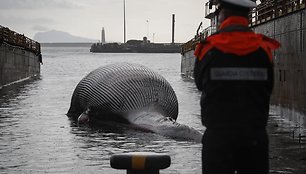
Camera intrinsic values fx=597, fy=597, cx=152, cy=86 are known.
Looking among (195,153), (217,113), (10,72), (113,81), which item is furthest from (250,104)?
(10,72)

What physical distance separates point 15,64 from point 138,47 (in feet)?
486

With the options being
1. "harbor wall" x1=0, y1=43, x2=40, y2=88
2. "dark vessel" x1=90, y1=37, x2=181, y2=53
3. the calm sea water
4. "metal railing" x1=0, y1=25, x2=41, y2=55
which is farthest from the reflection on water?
"dark vessel" x1=90, y1=37, x2=181, y2=53

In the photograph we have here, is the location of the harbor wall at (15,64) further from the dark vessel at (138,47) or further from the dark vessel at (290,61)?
the dark vessel at (138,47)

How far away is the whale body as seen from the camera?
13398 mm

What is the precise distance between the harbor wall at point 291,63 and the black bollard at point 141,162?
9.48 meters

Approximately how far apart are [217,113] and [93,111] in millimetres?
10816

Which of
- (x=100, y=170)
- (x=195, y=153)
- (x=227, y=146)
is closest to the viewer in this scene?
(x=227, y=146)

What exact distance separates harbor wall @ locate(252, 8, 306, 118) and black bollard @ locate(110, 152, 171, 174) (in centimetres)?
948

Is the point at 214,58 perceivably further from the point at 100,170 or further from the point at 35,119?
the point at 35,119

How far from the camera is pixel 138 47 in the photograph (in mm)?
182750

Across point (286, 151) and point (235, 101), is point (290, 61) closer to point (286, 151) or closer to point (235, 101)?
point (286, 151)

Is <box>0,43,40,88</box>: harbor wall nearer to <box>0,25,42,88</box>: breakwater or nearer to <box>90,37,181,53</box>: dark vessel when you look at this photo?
<box>0,25,42,88</box>: breakwater

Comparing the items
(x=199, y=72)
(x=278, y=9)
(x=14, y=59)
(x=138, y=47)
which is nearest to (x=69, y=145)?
(x=199, y=72)

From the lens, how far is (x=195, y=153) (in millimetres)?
10180
